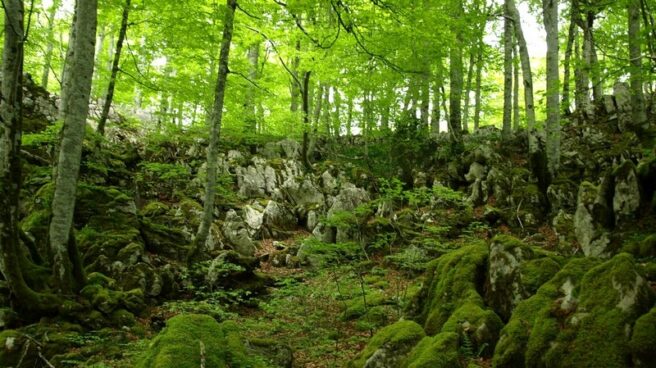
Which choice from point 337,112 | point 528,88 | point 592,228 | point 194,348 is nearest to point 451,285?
point 592,228

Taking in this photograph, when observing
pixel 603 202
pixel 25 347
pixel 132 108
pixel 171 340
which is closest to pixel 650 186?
pixel 603 202

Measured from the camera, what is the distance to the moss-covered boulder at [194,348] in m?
4.20

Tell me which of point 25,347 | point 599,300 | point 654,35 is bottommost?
point 25,347

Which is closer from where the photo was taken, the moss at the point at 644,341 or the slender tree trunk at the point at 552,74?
the moss at the point at 644,341

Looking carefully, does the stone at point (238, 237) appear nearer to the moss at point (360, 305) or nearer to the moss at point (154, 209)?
the moss at point (154, 209)

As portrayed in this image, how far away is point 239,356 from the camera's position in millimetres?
4777

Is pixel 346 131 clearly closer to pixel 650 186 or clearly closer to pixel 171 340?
pixel 650 186

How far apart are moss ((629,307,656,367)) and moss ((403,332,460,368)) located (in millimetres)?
1659

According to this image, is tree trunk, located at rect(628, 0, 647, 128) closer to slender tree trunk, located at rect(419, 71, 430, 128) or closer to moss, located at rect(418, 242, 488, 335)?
slender tree trunk, located at rect(419, 71, 430, 128)

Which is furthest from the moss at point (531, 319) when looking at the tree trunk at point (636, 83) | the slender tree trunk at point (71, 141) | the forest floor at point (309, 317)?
the tree trunk at point (636, 83)

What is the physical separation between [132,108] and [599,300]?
27895mm

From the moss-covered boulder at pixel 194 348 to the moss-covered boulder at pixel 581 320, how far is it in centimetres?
299

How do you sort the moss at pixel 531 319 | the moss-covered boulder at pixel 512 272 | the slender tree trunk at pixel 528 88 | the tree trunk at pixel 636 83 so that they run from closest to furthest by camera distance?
the moss at pixel 531 319 < the moss-covered boulder at pixel 512 272 < the tree trunk at pixel 636 83 < the slender tree trunk at pixel 528 88

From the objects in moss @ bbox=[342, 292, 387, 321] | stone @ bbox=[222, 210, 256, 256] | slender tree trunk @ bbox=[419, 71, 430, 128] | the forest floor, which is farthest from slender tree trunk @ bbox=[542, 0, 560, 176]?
stone @ bbox=[222, 210, 256, 256]
